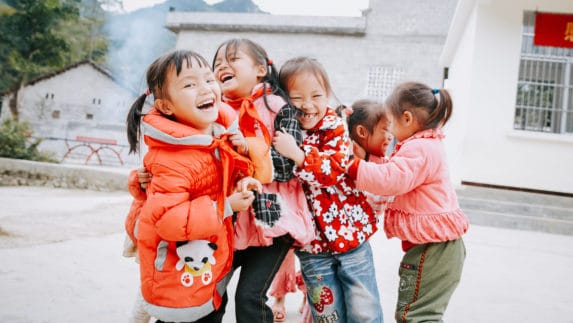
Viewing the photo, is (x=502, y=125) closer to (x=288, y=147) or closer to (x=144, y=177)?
(x=288, y=147)

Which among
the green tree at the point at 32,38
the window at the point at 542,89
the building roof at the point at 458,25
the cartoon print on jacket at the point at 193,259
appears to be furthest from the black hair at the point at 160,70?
the green tree at the point at 32,38

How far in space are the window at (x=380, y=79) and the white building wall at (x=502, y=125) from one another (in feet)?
25.4

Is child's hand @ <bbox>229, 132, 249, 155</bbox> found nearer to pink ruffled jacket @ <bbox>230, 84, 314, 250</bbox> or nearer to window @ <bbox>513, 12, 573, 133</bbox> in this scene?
pink ruffled jacket @ <bbox>230, 84, 314, 250</bbox>

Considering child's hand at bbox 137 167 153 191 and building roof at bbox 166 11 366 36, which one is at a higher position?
building roof at bbox 166 11 366 36

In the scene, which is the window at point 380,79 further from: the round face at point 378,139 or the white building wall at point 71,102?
the round face at point 378,139

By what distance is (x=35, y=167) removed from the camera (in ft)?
24.1

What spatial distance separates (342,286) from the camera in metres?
1.50

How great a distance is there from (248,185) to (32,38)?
25.0m

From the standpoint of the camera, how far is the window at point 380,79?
1395 centimetres

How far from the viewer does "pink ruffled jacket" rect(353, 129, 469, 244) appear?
140 centimetres

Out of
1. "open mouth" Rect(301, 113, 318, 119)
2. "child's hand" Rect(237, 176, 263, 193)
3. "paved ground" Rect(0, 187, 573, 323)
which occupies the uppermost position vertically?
"open mouth" Rect(301, 113, 318, 119)

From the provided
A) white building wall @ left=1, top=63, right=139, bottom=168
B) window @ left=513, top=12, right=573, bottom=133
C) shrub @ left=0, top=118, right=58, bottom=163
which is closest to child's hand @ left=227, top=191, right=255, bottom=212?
window @ left=513, top=12, right=573, bottom=133

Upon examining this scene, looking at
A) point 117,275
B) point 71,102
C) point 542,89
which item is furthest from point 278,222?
point 71,102

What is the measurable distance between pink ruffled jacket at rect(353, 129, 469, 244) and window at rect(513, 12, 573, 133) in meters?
5.70
